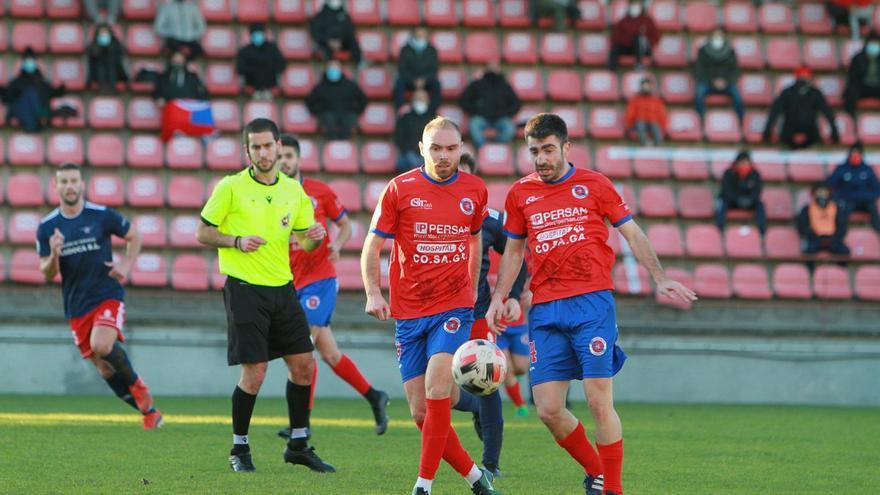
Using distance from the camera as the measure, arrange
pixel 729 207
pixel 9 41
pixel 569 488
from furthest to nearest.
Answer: pixel 9 41 → pixel 729 207 → pixel 569 488

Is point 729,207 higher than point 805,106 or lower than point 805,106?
lower

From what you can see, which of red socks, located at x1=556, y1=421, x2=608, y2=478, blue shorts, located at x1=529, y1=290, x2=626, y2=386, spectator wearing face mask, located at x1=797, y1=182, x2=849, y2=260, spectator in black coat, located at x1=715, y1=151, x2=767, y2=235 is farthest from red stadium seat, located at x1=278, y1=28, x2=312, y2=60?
Result: red socks, located at x1=556, y1=421, x2=608, y2=478

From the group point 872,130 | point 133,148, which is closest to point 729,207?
point 872,130

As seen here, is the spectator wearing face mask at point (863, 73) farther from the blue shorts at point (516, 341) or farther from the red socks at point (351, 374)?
the red socks at point (351, 374)

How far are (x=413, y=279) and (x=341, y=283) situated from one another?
9.44 m

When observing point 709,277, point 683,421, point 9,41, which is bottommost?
point 683,421

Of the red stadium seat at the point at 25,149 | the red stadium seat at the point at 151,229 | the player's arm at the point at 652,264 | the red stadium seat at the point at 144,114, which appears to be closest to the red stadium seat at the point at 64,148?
the red stadium seat at the point at 25,149

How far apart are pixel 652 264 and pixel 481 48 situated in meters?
14.3

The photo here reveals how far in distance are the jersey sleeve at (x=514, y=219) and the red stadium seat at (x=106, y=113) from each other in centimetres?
1277

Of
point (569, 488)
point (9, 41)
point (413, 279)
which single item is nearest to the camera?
point (413, 279)

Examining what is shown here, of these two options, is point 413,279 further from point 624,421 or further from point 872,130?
point 872,130

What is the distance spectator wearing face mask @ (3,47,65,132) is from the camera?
18516 millimetres

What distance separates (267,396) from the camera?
16.2 m

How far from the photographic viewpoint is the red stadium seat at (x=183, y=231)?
17.6m
